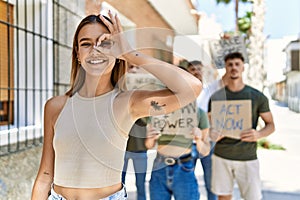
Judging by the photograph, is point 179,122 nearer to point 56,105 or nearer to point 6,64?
point 56,105

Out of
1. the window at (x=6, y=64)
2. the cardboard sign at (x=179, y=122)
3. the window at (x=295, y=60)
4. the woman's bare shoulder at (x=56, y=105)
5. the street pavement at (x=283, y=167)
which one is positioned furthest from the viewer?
the window at (x=295, y=60)

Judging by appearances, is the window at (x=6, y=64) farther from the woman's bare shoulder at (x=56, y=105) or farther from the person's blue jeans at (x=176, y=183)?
the woman's bare shoulder at (x=56, y=105)

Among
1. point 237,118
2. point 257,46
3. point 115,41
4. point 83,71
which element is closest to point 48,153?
point 83,71

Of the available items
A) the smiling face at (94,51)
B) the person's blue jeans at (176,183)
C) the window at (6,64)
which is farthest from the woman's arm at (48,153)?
the window at (6,64)

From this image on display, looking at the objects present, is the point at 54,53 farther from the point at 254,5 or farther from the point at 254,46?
the point at 254,5

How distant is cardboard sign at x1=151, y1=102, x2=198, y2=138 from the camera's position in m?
1.05

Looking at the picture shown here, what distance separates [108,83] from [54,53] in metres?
1.69

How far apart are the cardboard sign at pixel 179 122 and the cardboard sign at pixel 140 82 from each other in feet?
0.38

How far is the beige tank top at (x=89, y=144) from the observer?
0.77 m

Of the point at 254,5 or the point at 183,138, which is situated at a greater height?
the point at 254,5

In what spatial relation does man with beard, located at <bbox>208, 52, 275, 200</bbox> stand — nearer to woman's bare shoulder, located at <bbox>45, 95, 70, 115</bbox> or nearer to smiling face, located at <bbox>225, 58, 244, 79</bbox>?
smiling face, located at <bbox>225, 58, 244, 79</bbox>

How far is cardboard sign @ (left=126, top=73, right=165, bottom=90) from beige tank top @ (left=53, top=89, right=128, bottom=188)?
4.0 inches

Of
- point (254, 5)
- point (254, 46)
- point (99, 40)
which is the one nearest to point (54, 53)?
point (99, 40)

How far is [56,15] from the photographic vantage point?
2426 millimetres
